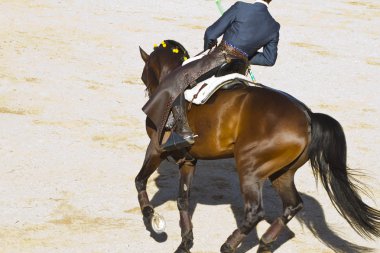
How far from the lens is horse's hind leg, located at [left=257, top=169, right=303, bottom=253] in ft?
21.9

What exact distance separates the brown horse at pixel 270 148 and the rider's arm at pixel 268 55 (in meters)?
0.43

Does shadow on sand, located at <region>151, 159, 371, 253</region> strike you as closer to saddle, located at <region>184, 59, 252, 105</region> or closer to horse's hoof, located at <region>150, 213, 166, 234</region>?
horse's hoof, located at <region>150, 213, 166, 234</region>

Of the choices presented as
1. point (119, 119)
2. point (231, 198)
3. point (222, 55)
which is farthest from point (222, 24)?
point (119, 119)

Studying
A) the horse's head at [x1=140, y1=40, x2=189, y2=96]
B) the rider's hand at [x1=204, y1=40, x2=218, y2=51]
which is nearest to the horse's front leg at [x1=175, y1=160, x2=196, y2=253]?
the horse's head at [x1=140, y1=40, x2=189, y2=96]

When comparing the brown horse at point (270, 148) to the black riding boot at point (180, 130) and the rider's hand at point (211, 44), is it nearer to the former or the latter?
the black riding boot at point (180, 130)

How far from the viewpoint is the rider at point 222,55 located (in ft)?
21.8

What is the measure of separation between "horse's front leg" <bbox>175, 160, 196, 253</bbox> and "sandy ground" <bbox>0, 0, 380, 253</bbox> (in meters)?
0.18

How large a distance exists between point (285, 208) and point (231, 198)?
4.85ft

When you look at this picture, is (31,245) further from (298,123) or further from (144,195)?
(298,123)

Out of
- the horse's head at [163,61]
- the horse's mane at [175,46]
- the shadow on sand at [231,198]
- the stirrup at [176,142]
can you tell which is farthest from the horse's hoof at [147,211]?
the horse's mane at [175,46]

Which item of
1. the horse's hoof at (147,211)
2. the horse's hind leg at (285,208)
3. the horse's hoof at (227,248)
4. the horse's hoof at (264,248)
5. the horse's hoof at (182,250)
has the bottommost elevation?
the horse's hoof at (182,250)

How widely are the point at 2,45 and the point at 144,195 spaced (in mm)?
6285

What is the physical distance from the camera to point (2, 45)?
12648 mm

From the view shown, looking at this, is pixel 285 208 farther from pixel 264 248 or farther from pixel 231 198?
pixel 231 198
